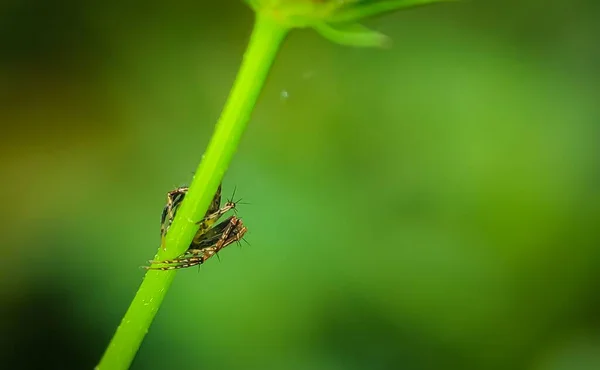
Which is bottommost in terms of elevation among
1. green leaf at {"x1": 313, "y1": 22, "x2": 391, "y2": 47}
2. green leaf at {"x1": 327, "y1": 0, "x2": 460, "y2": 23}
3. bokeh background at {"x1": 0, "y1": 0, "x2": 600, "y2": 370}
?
bokeh background at {"x1": 0, "y1": 0, "x2": 600, "y2": 370}

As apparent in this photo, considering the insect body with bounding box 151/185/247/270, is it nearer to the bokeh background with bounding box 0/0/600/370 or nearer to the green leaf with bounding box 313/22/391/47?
the green leaf with bounding box 313/22/391/47

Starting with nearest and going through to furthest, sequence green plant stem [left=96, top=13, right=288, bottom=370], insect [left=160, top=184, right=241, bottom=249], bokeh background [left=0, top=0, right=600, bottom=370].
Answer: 1. green plant stem [left=96, top=13, right=288, bottom=370]
2. insect [left=160, top=184, right=241, bottom=249]
3. bokeh background [left=0, top=0, right=600, bottom=370]

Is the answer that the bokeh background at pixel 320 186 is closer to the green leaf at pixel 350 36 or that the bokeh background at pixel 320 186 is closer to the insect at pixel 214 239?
the insect at pixel 214 239

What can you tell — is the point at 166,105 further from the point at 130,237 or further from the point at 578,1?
the point at 578,1

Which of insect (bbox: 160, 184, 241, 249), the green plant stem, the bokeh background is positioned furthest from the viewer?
the bokeh background

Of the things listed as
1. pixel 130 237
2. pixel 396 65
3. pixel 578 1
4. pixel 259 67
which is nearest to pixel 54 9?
pixel 130 237

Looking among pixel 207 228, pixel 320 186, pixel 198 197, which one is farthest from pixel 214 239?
pixel 320 186

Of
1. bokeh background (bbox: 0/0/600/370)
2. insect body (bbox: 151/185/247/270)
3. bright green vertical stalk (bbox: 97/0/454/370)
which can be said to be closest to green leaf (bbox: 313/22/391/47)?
bright green vertical stalk (bbox: 97/0/454/370)
